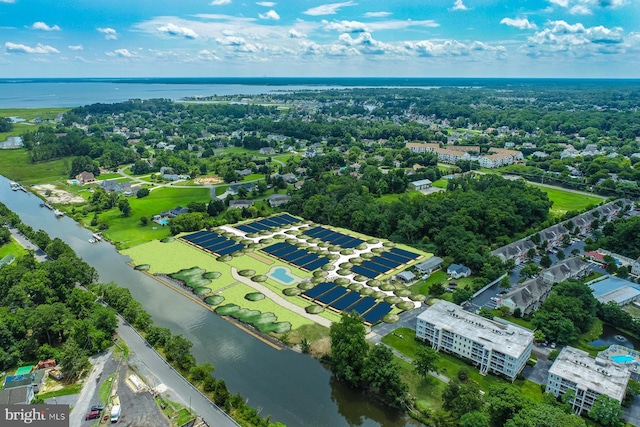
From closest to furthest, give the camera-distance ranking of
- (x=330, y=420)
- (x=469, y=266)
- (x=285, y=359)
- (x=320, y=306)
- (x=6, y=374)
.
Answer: (x=330, y=420) < (x=6, y=374) < (x=285, y=359) < (x=320, y=306) < (x=469, y=266)

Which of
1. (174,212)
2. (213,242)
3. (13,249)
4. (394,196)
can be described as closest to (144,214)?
(174,212)

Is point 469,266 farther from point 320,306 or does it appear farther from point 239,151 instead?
point 239,151

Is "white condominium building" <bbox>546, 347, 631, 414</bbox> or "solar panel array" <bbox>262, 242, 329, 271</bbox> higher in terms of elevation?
"white condominium building" <bbox>546, 347, 631, 414</bbox>

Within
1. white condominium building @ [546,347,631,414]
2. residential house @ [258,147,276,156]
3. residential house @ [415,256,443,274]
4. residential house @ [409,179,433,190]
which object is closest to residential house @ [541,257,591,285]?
residential house @ [415,256,443,274]

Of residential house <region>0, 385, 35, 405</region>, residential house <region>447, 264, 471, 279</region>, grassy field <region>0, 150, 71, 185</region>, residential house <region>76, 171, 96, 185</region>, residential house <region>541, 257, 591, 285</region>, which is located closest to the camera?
residential house <region>0, 385, 35, 405</region>

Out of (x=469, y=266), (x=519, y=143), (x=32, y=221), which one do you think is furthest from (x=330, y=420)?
(x=519, y=143)

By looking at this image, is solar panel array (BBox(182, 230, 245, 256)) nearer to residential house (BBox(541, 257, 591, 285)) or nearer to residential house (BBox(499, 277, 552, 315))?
residential house (BBox(499, 277, 552, 315))
